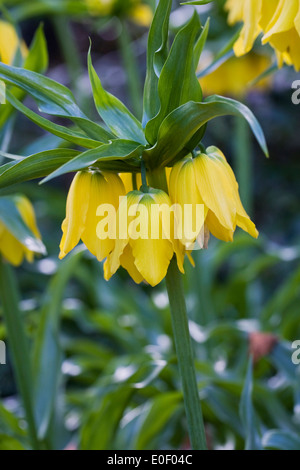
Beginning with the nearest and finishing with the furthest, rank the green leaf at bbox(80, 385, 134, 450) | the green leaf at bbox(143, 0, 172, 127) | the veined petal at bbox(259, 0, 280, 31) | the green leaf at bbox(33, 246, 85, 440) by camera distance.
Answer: the green leaf at bbox(143, 0, 172, 127), the veined petal at bbox(259, 0, 280, 31), the green leaf at bbox(80, 385, 134, 450), the green leaf at bbox(33, 246, 85, 440)

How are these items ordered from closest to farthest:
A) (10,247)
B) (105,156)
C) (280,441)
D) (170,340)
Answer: (105,156) < (280,441) < (10,247) < (170,340)

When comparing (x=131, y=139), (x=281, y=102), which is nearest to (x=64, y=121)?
(x=281, y=102)

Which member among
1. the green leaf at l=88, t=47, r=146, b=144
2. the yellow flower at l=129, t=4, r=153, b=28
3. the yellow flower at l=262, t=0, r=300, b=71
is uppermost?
the yellow flower at l=129, t=4, r=153, b=28

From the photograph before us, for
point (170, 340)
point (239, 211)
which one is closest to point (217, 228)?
point (239, 211)

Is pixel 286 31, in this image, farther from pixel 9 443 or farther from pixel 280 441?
pixel 9 443

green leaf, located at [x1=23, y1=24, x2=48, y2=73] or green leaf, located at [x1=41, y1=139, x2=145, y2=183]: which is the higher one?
green leaf, located at [x1=23, y1=24, x2=48, y2=73]

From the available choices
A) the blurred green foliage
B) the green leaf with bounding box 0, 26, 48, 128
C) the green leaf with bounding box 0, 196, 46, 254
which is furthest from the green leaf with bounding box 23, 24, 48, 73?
the green leaf with bounding box 0, 196, 46, 254

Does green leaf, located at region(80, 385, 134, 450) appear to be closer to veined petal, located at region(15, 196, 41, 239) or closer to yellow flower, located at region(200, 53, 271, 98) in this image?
veined petal, located at region(15, 196, 41, 239)

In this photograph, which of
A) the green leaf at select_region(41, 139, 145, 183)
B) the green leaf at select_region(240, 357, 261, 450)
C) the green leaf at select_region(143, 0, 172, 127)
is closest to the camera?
the green leaf at select_region(41, 139, 145, 183)
